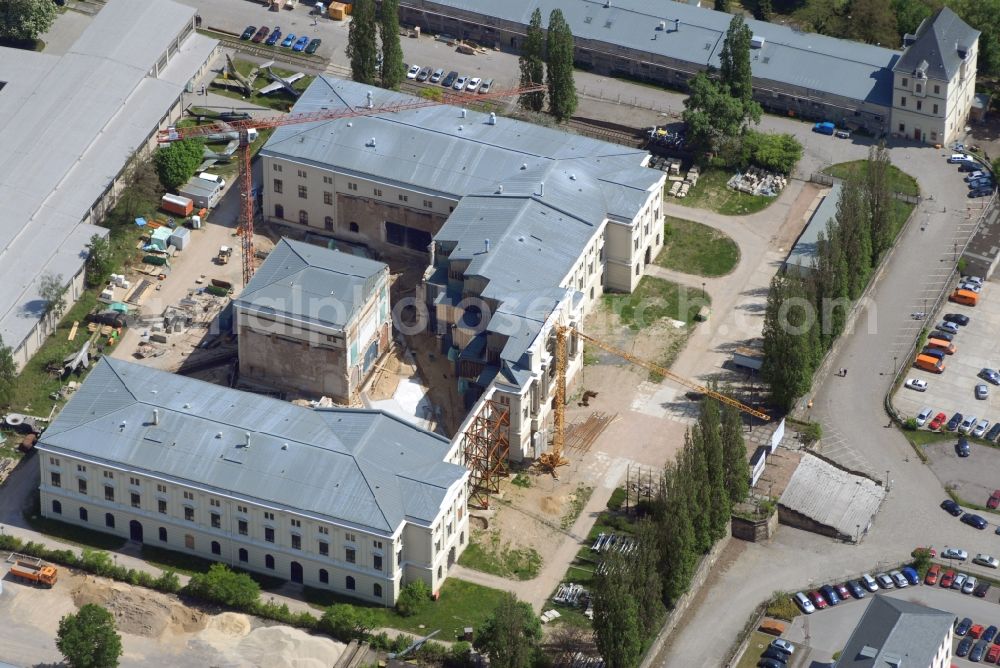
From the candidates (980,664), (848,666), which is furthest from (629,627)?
(980,664)

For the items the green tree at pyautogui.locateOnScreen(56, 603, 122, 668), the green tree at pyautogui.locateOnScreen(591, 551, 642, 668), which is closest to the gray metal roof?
the green tree at pyautogui.locateOnScreen(591, 551, 642, 668)

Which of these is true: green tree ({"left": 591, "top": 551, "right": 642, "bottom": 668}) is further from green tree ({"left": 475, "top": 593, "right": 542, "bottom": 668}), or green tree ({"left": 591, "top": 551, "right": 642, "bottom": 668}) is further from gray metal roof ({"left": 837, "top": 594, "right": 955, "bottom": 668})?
gray metal roof ({"left": 837, "top": 594, "right": 955, "bottom": 668})

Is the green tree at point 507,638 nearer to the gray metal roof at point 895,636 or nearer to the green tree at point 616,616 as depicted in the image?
the green tree at point 616,616

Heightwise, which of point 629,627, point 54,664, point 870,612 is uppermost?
point 870,612

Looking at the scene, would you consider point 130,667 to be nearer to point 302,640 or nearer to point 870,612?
point 302,640

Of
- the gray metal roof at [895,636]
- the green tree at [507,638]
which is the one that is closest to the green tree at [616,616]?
the green tree at [507,638]

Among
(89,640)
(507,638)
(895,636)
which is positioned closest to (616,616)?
(507,638)
